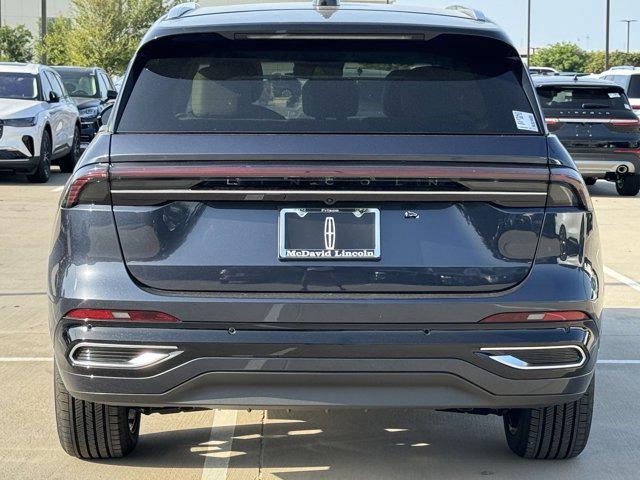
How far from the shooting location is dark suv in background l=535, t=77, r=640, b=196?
17.3 m

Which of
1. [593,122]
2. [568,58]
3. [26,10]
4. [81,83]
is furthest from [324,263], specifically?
[568,58]

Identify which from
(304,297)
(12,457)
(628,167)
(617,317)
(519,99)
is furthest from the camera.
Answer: (628,167)

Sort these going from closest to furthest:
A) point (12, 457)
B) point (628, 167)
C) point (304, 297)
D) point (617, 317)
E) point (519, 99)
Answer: point (304, 297)
point (519, 99)
point (12, 457)
point (617, 317)
point (628, 167)

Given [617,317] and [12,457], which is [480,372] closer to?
[12,457]

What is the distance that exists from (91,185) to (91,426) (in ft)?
3.69

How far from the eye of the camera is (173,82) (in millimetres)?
4617

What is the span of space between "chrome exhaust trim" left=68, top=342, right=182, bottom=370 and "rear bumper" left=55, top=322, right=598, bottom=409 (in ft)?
0.05

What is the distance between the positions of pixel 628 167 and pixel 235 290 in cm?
1423

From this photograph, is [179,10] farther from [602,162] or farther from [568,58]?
[568,58]

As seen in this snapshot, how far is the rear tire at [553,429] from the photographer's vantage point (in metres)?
4.97

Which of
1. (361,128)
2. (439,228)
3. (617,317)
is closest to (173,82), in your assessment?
(361,128)

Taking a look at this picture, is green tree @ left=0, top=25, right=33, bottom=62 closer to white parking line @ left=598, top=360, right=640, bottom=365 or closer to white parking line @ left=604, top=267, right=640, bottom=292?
white parking line @ left=604, top=267, right=640, bottom=292

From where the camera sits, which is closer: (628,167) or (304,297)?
(304,297)

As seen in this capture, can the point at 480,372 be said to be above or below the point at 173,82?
below
